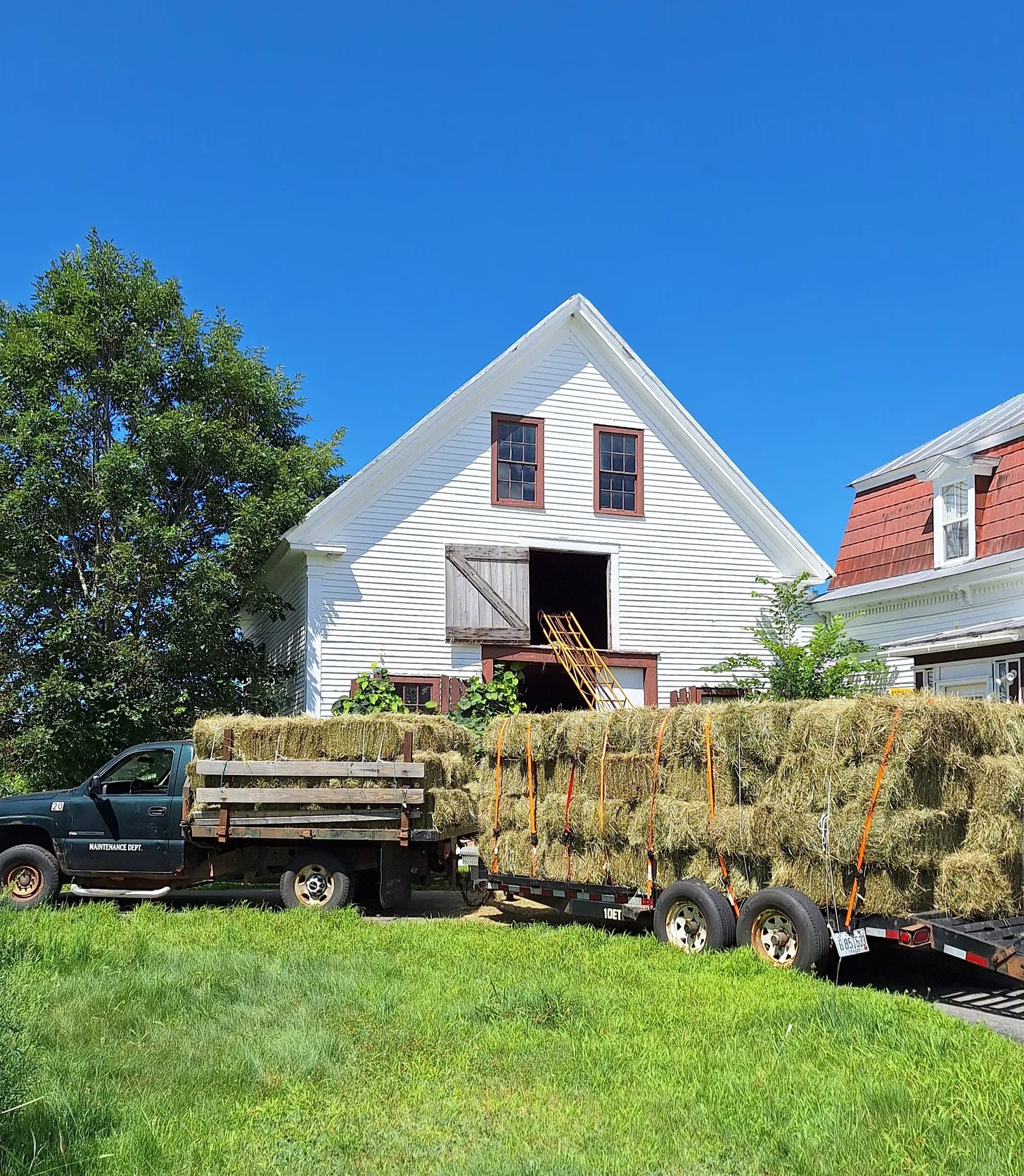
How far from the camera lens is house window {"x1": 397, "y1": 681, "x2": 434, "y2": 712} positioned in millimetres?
19984

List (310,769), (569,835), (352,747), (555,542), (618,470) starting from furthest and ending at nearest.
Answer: (618,470), (555,542), (352,747), (310,769), (569,835)

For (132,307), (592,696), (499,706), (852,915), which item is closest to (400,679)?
(499,706)

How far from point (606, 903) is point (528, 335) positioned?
12892mm

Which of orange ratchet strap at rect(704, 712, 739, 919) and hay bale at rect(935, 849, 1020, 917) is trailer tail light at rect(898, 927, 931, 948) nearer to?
hay bale at rect(935, 849, 1020, 917)

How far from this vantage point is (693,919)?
394 inches

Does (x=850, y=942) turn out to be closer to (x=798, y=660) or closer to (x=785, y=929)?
(x=785, y=929)

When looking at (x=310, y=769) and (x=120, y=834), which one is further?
(x=120, y=834)

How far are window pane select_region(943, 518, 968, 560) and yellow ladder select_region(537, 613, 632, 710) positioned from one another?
244 inches

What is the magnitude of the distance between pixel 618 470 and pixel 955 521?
619 cm

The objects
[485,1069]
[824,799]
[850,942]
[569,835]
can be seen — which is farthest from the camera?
[569,835]

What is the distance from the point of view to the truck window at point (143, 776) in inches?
535

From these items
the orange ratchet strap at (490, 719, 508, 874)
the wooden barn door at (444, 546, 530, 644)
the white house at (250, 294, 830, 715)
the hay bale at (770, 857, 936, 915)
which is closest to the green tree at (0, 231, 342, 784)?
the white house at (250, 294, 830, 715)

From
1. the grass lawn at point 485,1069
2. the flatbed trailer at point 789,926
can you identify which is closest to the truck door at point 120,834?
the grass lawn at point 485,1069

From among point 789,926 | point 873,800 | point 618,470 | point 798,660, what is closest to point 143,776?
point 789,926
